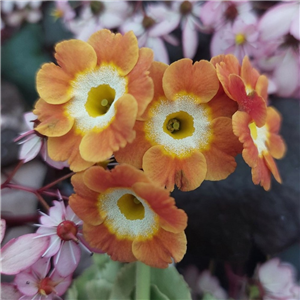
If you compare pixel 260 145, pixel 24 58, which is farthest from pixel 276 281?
pixel 24 58

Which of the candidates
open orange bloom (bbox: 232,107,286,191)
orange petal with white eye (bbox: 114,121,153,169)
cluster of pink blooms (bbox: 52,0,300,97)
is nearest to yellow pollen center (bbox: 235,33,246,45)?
cluster of pink blooms (bbox: 52,0,300,97)

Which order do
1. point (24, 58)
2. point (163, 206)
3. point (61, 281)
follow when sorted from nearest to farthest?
1. point (163, 206)
2. point (61, 281)
3. point (24, 58)

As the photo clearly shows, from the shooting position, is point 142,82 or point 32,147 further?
point 32,147

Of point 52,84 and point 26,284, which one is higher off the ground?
point 52,84

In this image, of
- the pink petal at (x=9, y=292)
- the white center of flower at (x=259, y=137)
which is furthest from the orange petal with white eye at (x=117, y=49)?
the pink petal at (x=9, y=292)

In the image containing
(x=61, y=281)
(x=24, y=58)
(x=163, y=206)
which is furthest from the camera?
(x=24, y=58)

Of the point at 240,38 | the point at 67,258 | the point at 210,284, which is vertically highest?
the point at 240,38

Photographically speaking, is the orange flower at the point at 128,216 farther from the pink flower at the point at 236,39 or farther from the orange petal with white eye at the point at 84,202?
the pink flower at the point at 236,39

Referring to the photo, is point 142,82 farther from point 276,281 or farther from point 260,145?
point 276,281

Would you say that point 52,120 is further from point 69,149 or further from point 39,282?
point 39,282
